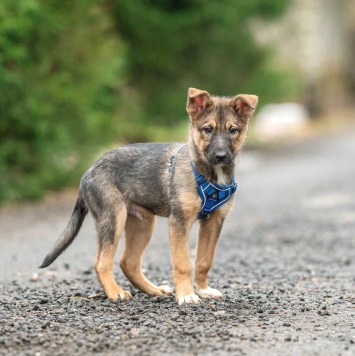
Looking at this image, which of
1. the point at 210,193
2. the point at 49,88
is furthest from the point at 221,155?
the point at 49,88

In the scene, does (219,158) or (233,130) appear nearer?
(219,158)

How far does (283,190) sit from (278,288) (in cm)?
1023

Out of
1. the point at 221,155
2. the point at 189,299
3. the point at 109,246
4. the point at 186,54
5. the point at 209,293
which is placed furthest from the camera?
the point at 186,54

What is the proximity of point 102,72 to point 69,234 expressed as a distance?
1014cm

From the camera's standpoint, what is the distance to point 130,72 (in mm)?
24453

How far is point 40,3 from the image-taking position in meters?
16.8

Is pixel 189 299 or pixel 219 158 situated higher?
pixel 219 158

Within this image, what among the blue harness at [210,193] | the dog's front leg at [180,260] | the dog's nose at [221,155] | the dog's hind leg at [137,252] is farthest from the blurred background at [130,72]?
the dog's nose at [221,155]

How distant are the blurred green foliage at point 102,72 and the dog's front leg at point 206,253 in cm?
807

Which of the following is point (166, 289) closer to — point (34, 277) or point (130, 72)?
point (34, 277)

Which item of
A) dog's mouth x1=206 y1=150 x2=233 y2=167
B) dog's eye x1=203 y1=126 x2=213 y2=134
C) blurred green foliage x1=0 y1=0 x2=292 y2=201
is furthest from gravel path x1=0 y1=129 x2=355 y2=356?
dog's eye x1=203 y1=126 x2=213 y2=134

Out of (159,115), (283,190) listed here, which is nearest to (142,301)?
(283,190)

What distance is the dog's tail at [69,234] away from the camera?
8242mm

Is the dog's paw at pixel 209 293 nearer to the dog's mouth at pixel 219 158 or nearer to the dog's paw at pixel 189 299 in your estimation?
the dog's paw at pixel 189 299
